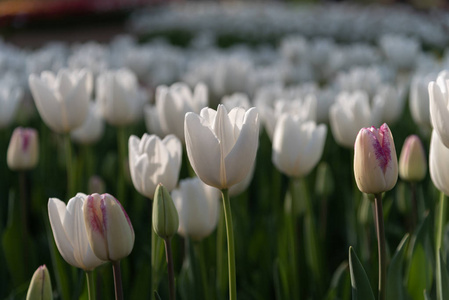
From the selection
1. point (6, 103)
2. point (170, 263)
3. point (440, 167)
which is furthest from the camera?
point (6, 103)

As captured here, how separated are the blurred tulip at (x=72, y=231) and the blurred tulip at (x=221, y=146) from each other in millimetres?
231

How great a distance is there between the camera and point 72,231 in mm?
1066

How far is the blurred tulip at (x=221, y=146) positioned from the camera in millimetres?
1008

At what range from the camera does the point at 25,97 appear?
3.81 metres

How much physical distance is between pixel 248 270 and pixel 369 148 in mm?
917

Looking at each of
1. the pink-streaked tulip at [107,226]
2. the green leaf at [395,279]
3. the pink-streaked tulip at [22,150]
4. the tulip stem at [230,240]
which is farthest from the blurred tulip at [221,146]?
the pink-streaked tulip at [22,150]

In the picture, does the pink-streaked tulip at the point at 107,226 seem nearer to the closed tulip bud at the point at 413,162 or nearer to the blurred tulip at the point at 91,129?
the closed tulip bud at the point at 413,162

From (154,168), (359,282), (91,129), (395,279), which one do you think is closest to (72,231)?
(154,168)

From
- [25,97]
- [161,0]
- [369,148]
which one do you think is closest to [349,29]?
[25,97]

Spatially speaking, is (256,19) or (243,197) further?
(256,19)

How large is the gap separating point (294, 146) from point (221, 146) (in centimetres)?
59

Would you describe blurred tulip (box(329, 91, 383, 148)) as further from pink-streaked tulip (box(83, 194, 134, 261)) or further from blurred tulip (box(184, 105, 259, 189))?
pink-streaked tulip (box(83, 194, 134, 261))

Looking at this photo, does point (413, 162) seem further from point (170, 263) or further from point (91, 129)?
point (91, 129)

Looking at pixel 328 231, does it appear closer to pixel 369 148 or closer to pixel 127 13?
pixel 369 148
